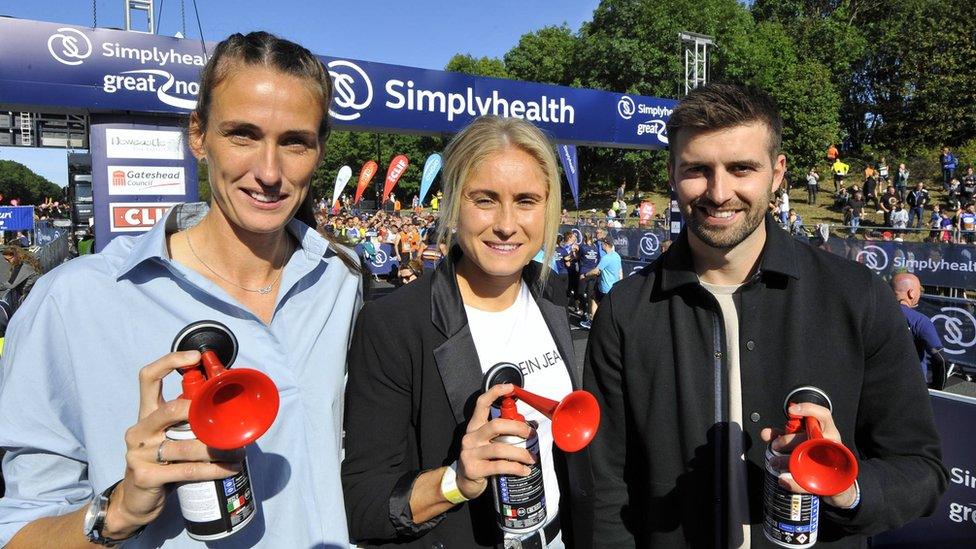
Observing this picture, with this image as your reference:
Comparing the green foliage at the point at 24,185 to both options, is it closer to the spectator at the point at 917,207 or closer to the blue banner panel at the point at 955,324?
the spectator at the point at 917,207

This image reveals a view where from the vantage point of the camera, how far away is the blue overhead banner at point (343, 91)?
7.45 m

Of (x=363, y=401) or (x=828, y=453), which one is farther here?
(x=363, y=401)

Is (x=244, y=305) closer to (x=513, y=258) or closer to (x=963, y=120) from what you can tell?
(x=513, y=258)

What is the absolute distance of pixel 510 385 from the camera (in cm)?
160

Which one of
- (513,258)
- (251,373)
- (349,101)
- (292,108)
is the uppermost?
(349,101)

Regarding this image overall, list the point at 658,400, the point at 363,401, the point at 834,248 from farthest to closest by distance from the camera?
the point at 834,248, the point at 658,400, the point at 363,401

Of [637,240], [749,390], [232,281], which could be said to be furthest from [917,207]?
[232,281]

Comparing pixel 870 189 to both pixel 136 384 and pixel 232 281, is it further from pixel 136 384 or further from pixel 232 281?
pixel 136 384

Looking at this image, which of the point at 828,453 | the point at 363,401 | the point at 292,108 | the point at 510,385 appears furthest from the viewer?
the point at 363,401

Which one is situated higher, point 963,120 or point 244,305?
point 963,120

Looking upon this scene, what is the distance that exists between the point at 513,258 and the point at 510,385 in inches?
23.7

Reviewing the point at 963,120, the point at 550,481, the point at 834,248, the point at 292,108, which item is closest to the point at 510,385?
the point at 550,481

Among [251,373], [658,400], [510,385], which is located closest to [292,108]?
[251,373]

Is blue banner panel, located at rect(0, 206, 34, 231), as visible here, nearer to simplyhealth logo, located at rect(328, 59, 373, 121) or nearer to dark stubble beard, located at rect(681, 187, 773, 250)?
simplyhealth logo, located at rect(328, 59, 373, 121)
